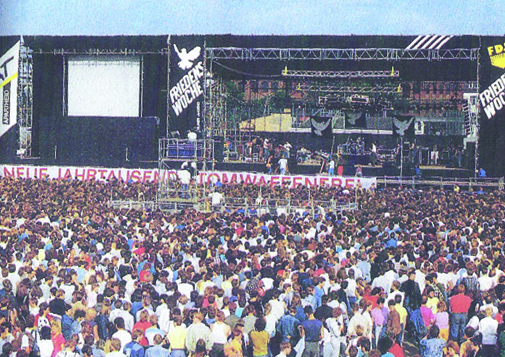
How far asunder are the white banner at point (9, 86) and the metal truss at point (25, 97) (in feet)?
5.57

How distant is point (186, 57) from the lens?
1211 inches

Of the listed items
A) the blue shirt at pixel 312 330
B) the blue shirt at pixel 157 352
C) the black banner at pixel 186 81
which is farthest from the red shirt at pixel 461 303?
the black banner at pixel 186 81

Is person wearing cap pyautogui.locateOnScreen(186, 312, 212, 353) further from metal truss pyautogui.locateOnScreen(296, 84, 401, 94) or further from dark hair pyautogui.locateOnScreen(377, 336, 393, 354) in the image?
metal truss pyautogui.locateOnScreen(296, 84, 401, 94)

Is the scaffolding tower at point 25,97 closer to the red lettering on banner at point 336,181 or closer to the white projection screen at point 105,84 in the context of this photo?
the white projection screen at point 105,84

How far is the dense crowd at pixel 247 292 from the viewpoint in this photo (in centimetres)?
787

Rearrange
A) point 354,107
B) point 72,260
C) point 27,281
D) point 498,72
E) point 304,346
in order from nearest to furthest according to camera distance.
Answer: point 304,346
point 27,281
point 72,260
point 498,72
point 354,107

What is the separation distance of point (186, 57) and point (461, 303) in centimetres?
2299

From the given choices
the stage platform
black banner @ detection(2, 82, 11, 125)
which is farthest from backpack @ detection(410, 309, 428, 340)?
black banner @ detection(2, 82, 11, 125)

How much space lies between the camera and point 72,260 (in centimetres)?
1066

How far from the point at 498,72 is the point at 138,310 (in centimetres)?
2310

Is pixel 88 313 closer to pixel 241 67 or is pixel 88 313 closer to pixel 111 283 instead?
pixel 111 283

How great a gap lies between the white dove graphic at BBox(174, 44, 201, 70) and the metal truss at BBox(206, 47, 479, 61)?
551mm

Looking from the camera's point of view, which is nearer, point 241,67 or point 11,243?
point 11,243

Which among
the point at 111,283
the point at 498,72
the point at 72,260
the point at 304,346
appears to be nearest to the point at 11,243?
the point at 72,260
